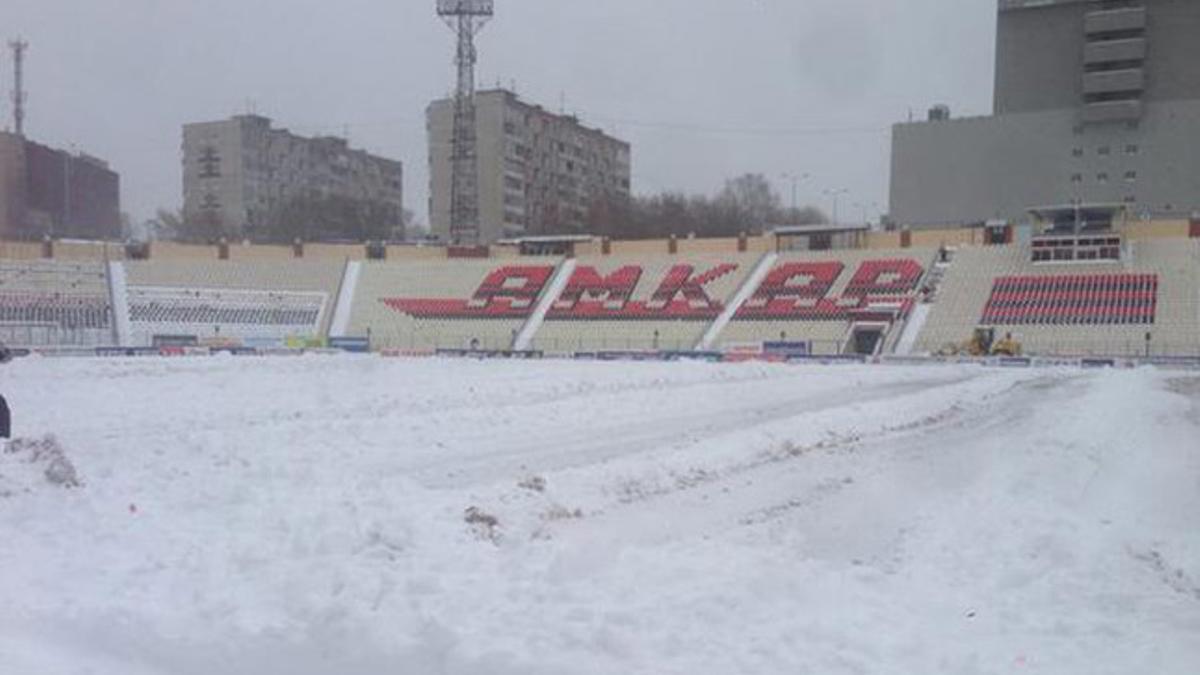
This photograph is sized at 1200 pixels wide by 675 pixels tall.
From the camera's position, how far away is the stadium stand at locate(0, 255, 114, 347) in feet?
163

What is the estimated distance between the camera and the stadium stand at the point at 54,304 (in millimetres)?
49688

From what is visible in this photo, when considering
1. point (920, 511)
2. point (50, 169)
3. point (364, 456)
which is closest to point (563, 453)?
point (364, 456)

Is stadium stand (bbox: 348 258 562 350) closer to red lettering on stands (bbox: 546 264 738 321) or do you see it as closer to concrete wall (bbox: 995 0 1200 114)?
red lettering on stands (bbox: 546 264 738 321)

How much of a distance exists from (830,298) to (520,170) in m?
58.6

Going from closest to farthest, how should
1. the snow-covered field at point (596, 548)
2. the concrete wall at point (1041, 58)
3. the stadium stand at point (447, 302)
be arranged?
the snow-covered field at point (596, 548)
the stadium stand at point (447, 302)
the concrete wall at point (1041, 58)

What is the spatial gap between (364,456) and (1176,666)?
10.3 metres

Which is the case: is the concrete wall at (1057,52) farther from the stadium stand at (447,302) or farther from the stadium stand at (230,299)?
the stadium stand at (230,299)

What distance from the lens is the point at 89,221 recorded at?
69.7 meters

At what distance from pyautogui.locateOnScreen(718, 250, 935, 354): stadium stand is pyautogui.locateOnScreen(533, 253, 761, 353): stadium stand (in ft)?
7.08

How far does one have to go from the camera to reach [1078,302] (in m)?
48.5

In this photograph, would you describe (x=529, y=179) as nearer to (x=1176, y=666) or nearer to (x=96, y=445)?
(x=96, y=445)

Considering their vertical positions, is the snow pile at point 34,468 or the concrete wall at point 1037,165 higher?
the concrete wall at point 1037,165

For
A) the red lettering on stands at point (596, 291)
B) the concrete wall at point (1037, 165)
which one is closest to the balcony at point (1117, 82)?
the concrete wall at point (1037, 165)

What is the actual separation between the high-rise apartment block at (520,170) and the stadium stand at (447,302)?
33595mm
